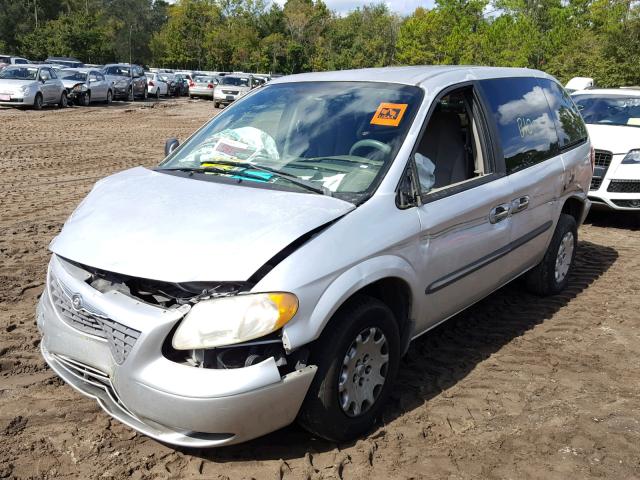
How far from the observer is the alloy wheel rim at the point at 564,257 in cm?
564

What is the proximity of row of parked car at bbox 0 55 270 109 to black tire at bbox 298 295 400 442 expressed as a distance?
12.3 m

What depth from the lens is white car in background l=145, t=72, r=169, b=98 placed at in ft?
115

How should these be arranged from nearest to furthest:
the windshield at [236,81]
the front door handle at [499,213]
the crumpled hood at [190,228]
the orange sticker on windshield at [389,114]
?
the crumpled hood at [190,228] → the orange sticker on windshield at [389,114] → the front door handle at [499,213] → the windshield at [236,81]

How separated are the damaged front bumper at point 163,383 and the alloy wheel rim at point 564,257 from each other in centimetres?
340

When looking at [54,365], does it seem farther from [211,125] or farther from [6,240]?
[6,240]

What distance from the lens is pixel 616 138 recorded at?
8508 millimetres

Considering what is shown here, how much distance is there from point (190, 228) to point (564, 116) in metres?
3.79

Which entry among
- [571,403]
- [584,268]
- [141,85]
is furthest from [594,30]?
[571,403]

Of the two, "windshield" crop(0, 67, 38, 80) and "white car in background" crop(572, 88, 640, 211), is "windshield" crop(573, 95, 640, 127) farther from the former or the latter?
"windshield" crop(0, 67, 38, 80)

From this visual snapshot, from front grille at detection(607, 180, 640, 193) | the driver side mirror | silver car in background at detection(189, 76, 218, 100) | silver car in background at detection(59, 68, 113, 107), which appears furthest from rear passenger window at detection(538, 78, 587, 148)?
silver car in background at detection(189, 76, 218, 100)

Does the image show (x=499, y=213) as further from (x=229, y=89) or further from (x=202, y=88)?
(x=202, y=88)

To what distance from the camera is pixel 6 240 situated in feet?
22.0

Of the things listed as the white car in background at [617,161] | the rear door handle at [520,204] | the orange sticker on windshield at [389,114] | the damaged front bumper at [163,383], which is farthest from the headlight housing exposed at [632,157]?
the damaged front bumper at [163,383]

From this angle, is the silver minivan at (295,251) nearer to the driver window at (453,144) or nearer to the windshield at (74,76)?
the driver window at (453,144)
